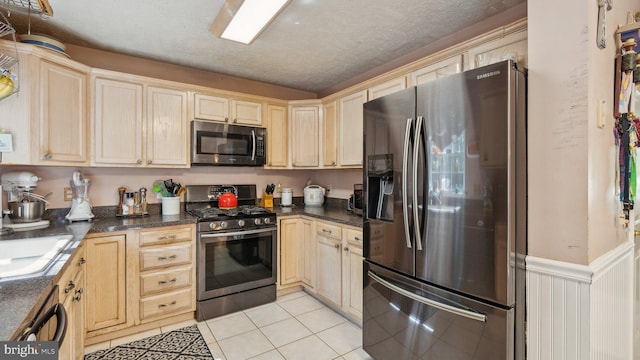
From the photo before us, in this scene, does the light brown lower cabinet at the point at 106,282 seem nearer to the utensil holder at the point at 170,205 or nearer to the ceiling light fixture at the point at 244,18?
the utensil holder at the point at 170,205

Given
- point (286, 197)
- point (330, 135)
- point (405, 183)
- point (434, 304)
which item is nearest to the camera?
point (434, 304)

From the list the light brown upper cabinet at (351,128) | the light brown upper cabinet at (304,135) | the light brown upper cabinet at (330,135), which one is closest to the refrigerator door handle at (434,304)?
the light brown upper cabinet at (351,128)

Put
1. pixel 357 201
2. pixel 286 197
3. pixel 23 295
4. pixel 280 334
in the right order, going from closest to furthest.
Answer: pixel 23 295, pixel 280 334, pixel 357 201, pixel 286 197

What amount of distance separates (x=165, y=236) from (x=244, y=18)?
185 centimetres

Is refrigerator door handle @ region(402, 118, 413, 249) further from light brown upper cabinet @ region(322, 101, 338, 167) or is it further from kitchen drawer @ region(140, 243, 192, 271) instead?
kitchen drawer @ region(140, 243, 192, 271)

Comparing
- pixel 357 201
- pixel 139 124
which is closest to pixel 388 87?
pixel 357 201

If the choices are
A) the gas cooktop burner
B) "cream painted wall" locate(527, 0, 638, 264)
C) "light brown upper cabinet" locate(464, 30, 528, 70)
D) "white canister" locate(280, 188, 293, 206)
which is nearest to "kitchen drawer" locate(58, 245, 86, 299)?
the gas cooktop burner

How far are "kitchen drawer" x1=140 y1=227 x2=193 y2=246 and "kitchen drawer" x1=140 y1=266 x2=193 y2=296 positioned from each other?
257 mm

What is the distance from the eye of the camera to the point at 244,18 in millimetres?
1990

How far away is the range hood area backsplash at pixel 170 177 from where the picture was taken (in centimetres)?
254

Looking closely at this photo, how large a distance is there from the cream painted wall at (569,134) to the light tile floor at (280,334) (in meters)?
1.59

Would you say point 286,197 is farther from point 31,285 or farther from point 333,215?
point 31,285

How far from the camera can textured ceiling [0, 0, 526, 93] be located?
79.8 inches

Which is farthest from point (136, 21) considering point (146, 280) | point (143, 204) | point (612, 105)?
point (612, 105)
